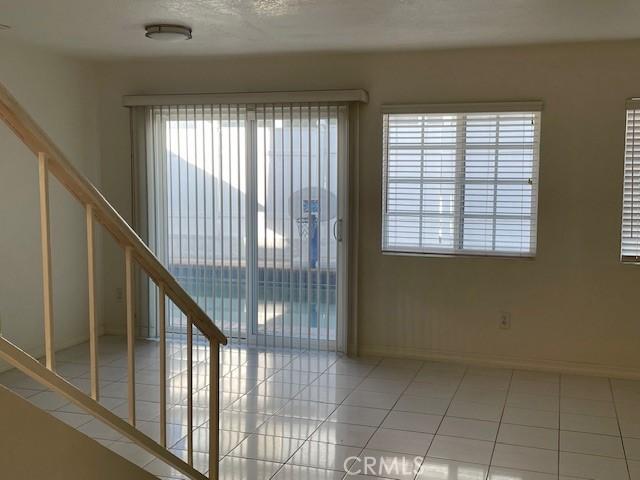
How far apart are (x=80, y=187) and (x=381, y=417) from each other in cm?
267

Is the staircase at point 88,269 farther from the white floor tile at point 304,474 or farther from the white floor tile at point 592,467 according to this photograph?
the white floor tile at point 592,467

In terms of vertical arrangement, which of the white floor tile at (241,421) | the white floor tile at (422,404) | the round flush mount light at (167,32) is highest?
the round flush mount light at (167,32)

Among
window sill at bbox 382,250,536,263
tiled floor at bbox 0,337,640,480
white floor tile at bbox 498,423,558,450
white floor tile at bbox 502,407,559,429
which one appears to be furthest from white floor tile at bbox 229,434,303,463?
window sill at bbox 382,250,536,263

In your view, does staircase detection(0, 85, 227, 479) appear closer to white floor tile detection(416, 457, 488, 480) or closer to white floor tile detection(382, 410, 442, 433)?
white floor tile detection(416, 457, 488, 480)

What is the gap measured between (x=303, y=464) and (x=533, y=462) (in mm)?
1104

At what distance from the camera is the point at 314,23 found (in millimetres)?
4035

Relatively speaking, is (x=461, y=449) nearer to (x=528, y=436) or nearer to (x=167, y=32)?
(x=528, y=436)

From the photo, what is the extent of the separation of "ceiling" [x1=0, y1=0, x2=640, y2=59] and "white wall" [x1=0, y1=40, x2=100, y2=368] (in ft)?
1.06

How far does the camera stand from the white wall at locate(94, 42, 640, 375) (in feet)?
15.1

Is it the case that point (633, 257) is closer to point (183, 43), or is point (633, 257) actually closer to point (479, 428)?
point (479, 428)

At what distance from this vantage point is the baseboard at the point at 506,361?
15.3ft

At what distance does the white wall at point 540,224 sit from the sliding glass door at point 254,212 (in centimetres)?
23

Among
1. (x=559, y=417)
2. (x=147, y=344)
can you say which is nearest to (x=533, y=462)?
(x=559, y=417)

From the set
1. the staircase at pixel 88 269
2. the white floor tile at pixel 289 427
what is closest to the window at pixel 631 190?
the white floor tile at pixel 289 427
